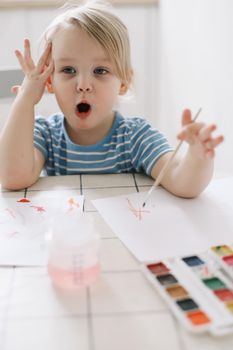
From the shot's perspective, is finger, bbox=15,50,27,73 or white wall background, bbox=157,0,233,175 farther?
white wall background, bbox=157,0,233,175

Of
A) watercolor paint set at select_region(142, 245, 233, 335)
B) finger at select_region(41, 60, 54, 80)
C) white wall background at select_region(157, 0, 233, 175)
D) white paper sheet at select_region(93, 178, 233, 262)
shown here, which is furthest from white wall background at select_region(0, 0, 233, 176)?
watercolor paint set at select_region(142, 245, 233, 335)

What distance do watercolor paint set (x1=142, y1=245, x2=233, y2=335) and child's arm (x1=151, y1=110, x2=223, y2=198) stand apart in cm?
18

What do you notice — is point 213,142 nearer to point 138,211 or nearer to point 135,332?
point 138,211

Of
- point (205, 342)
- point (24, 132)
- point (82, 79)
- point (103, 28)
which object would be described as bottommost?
point (205, 342)

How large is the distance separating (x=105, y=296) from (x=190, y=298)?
0.11 meters

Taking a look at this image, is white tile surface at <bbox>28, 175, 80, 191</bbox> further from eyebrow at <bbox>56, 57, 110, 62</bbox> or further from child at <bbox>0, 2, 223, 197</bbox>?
eyebrow at <bbox>56, 57, 110, 62</bbox>

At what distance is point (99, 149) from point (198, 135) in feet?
1.17

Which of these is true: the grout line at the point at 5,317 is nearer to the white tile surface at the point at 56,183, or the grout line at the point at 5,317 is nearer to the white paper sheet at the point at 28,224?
the white paper sheet at the point at 28,224

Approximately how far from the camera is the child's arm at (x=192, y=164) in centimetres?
71

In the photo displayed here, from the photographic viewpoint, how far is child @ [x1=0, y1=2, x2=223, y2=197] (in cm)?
89

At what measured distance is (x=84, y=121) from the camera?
974 millimetres

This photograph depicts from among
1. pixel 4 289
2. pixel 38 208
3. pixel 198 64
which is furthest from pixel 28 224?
pixel 198 64

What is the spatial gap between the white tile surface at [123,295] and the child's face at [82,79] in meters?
0.47

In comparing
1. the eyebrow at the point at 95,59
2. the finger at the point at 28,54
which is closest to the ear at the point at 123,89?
the eyebrow at the point at 95,59
